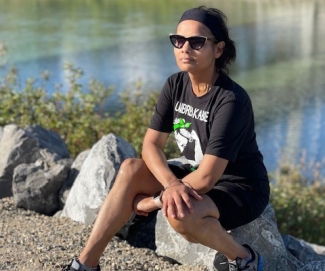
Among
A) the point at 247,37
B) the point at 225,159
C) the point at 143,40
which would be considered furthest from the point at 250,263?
the point at 247,37

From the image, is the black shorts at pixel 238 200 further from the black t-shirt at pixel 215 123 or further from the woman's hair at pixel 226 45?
the woman's hair at pixel 226 45

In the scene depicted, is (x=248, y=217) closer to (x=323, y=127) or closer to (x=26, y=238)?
(x=26, y=238)

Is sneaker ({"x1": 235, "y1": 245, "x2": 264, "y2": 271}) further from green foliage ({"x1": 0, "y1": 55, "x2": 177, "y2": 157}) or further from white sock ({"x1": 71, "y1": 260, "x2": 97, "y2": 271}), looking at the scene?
green foliage ({"x1": 0, "y1": 55, "x2": 177, "y2": 157})

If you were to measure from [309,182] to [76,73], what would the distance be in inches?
104

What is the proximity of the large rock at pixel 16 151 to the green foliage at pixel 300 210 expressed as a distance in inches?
81.3

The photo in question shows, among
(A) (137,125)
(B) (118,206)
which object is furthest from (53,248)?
(A) (137,125)

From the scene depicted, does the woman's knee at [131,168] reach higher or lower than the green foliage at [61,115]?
higher

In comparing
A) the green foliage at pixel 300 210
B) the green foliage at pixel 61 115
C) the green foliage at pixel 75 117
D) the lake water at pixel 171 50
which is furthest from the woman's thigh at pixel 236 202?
the lake water at pixel 171 50

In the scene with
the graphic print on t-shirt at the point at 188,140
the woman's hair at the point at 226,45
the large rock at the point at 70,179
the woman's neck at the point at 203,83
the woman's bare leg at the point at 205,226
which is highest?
the woman's hair at the point at 226,45

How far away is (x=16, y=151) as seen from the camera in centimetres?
515

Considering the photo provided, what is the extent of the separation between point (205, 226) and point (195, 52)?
0.82 metres

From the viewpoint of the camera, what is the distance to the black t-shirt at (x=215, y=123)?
329cm

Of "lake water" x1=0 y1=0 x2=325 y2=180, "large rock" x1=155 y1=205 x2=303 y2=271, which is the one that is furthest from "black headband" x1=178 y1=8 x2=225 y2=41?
"lake water" x1=0 y1=0 x2=325 y2=180

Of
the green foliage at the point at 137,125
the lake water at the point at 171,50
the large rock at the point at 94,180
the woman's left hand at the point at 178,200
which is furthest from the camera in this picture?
the lake water at the point at 171,50
